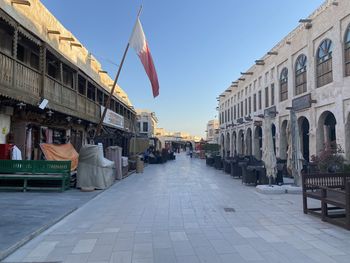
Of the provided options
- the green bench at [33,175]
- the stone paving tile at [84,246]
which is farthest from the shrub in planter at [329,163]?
the stone paving tile at [84,246]

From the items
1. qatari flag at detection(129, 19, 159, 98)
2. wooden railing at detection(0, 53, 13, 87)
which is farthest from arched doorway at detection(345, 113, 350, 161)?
wooden railing at detection(0, 53, 13, 87)

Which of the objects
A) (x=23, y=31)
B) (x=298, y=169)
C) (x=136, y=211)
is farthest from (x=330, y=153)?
(x=23, y=31)

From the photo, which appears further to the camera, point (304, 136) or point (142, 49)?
point (304, 136)

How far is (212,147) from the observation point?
135 ft

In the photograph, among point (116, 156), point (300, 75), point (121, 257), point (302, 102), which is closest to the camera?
point (121, 257)

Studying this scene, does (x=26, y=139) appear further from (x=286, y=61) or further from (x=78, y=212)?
(x=286, y=61)

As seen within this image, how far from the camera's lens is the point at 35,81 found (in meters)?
12.3

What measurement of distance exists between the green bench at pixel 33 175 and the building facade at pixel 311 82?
28.0 feet

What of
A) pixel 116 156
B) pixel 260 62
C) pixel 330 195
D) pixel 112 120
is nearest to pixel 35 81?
pixel 116 156

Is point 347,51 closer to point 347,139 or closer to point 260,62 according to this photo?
point 347,139

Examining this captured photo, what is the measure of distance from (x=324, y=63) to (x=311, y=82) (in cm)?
158

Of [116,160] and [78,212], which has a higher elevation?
[116,160]

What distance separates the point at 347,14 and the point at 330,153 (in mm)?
6643

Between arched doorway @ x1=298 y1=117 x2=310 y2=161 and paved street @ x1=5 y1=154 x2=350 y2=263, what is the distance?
11538 millimetres
